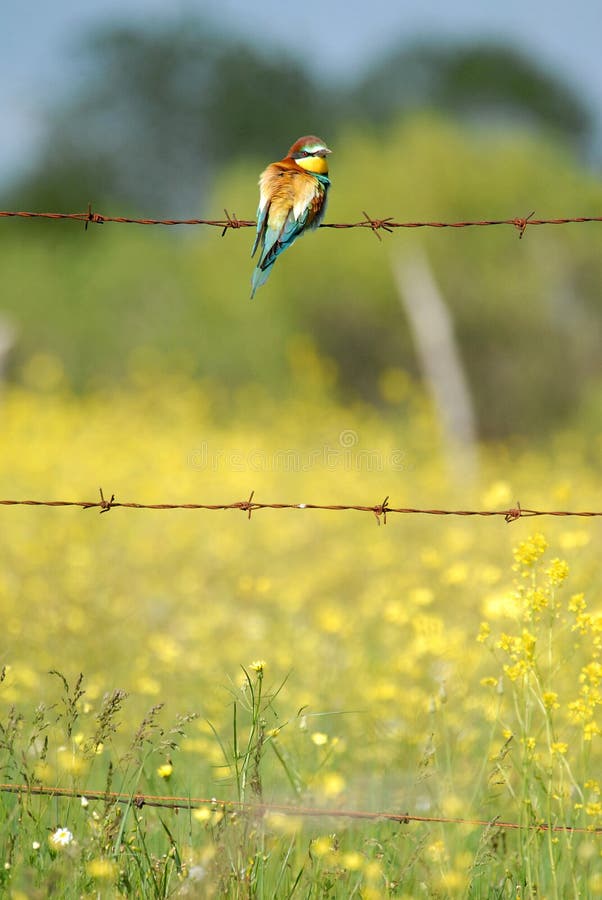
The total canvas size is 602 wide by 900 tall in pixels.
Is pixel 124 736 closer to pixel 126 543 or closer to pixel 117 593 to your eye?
pixel 117 593

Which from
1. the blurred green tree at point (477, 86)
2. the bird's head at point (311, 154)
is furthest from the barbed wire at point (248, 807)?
the blurred green tree at point (477, 86)

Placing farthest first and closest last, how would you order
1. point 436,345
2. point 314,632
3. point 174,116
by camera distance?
point 174,116 → point 436,345 → point 314,632

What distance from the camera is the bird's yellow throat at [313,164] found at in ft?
10.8

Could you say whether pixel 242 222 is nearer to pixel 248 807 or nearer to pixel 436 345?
pixel 248 807

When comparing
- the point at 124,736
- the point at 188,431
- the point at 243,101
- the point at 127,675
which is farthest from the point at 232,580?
the point at 243,101

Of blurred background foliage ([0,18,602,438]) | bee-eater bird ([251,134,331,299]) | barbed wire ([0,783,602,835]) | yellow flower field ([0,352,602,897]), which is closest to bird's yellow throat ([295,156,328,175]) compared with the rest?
bee-eater bird ([251,134,331,299])

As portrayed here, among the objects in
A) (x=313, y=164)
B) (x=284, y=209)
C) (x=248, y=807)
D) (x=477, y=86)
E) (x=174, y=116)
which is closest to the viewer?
(x=248, y=807)

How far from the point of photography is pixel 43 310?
1739 centimetres

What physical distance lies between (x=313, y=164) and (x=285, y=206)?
283mm

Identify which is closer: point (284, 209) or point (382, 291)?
point (284, 209)

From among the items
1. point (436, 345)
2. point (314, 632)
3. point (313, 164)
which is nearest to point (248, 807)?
point (313, 164)

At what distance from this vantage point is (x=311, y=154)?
3.33 m

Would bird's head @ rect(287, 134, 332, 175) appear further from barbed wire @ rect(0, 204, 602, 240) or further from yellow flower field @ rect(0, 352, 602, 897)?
yellow flower field @ rect(0, 352, 602, 897)

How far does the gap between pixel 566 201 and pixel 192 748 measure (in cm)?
1369
